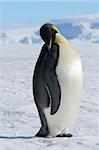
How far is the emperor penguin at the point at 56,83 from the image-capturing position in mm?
4809

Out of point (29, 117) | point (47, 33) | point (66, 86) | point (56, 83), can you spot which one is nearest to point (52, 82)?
point (56, 83)

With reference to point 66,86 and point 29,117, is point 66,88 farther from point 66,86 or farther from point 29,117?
point 29,117

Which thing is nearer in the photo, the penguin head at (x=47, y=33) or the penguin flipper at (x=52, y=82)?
the penguin flipper at (x=52, y=82)

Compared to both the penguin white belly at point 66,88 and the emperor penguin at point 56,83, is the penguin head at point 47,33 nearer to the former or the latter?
the emperor penguin at point 56,83

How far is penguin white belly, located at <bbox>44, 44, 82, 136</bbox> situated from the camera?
4.83 m

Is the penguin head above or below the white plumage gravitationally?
above

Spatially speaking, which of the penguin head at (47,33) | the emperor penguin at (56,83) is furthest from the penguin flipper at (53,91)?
the penguin head at (47,33)

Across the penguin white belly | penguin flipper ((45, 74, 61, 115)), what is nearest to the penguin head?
the penguin white belly

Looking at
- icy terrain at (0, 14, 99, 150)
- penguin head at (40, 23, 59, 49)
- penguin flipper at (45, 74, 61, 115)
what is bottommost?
icy terrain at (0, 14, 99, 150)

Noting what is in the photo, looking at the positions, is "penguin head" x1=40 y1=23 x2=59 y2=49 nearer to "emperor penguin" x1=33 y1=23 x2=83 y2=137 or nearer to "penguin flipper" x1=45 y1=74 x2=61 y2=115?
"emperor penguin" x1=33 y1=23 x2=83 y2=137

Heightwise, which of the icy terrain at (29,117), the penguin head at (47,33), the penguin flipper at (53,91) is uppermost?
the penguin head at (47,33)

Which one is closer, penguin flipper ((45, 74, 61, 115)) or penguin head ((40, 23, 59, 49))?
penguin flipper ((45, 74, 61, 115))

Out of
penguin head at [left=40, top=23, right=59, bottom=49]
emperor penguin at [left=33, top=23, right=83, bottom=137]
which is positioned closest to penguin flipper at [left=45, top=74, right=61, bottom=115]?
emperor penguin at [left=33, top=23, right=83, bottom=137]

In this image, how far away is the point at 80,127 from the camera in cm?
665
